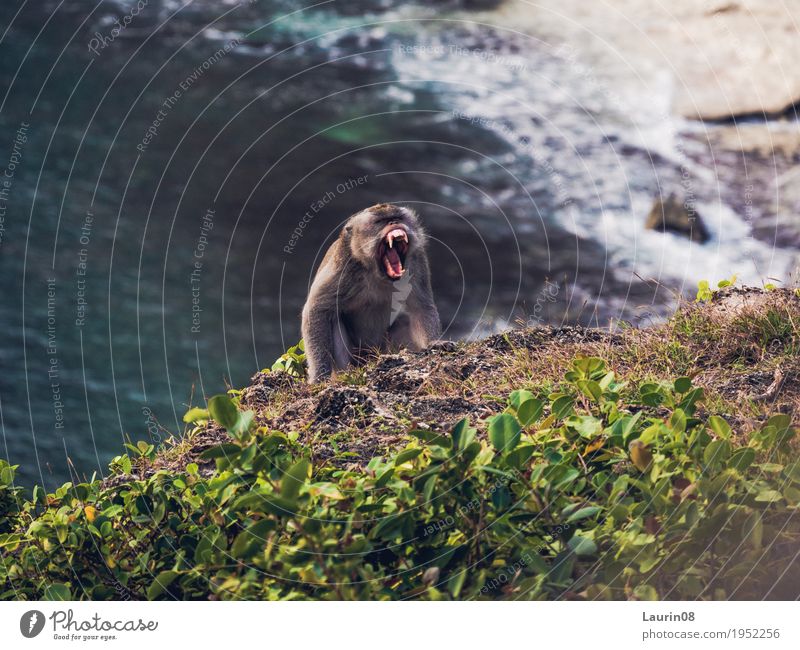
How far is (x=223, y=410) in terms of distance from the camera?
4.12m

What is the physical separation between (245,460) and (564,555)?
153 centimetres

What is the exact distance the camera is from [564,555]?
4078mm

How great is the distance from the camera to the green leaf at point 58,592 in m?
4.61

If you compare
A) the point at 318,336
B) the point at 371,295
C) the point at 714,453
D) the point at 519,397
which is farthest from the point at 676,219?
the point at 714,453

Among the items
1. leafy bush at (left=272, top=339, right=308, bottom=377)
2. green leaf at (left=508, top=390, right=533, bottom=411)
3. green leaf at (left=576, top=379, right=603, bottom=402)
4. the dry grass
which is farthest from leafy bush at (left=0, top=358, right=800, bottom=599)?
leafy bush at (left=272, top=339, right=308, bottom=377)

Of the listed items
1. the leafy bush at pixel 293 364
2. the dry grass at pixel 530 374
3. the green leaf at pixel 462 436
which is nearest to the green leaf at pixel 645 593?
the green leaf at pixel 462 436

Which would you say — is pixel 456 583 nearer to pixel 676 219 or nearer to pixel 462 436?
pixel 462 436

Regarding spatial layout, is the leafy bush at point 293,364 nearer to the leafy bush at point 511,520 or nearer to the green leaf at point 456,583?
the leafy bush at point 511,520

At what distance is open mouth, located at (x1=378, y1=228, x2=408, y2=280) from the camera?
8.33 meters

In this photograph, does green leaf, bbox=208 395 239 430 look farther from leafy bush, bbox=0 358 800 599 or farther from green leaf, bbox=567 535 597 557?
green leaf, bbox=567 535 597 557

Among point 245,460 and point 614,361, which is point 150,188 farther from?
point 245,460

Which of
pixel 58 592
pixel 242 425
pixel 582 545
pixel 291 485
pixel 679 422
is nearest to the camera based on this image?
pixel 291 485

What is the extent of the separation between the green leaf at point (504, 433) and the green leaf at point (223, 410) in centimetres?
121

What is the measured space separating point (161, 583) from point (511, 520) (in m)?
1.72
